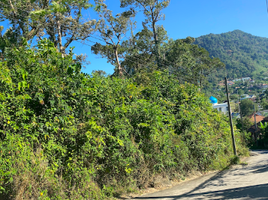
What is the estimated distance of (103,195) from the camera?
6.53 meters

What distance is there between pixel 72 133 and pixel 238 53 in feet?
565

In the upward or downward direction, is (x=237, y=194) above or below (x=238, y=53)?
below

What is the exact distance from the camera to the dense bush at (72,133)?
204 inches

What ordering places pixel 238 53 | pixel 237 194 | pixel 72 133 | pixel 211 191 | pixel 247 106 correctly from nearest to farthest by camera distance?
pixel 72 133 < pixel 237 194 < pixel 211 191 < pixel 247 106 < pixel 238 53

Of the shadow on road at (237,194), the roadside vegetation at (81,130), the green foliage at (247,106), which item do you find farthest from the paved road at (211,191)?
the green foliage at (247,106)

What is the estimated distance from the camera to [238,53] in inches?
6294

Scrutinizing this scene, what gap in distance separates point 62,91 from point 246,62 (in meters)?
159

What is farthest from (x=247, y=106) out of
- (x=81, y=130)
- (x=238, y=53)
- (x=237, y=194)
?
(x=238, y=53)

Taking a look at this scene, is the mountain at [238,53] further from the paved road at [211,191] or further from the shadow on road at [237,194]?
the shadow on road at [237,194]

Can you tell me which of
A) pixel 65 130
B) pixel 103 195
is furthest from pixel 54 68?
pixel 103 195

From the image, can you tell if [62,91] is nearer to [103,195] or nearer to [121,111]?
[121,111]

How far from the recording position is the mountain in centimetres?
13925

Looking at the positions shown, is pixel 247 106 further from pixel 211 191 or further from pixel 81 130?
pixel 81 130

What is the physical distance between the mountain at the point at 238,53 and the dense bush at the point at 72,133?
120 metres
